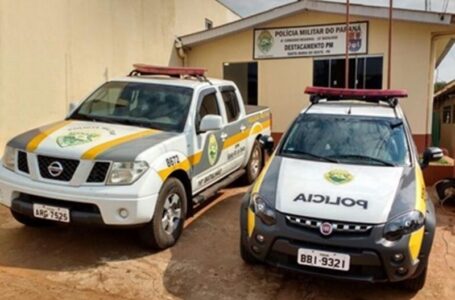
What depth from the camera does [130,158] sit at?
4488 mm

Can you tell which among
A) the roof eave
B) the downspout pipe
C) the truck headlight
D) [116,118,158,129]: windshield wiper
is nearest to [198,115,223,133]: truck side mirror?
[116,118,158,129]: windshield wiper

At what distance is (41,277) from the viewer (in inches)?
169

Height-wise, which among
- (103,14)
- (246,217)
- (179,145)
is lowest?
(246,217)

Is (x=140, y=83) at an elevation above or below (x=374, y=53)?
below

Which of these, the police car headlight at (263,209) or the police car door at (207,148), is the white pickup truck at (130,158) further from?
the police car headlight at (263,209)

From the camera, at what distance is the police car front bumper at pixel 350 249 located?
360 centimetres

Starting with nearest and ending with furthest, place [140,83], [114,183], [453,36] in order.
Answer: [114,183] < [140,83] < [453,36]

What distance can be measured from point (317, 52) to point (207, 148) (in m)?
7.25

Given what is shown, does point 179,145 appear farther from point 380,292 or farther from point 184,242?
point 380,292

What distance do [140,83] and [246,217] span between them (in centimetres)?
290

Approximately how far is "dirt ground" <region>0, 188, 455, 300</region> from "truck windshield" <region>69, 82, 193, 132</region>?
1387 millimetres

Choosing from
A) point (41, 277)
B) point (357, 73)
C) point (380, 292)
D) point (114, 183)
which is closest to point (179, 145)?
point (114, 183)

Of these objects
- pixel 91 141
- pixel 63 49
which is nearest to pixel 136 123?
pixel 91 141

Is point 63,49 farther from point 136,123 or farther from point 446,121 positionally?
point 446,121
